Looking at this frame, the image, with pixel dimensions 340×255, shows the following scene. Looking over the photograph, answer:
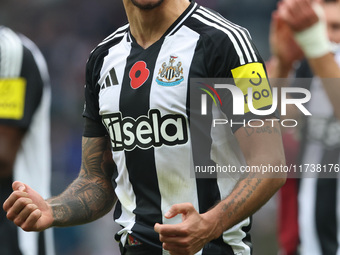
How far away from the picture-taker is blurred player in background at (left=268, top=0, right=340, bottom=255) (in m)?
4.53

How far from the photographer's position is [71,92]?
34.4 feet

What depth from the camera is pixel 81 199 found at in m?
3.41

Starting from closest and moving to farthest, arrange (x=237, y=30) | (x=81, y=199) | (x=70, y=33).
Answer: (x=237, y=30) < (x=81, y=199) < (x=70, y=33)

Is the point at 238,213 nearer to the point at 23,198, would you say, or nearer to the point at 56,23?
the point at 23,198

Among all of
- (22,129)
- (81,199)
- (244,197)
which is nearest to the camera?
(244,197)

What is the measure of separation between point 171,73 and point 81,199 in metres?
0.79

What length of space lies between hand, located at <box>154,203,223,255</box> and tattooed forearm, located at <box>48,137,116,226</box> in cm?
78

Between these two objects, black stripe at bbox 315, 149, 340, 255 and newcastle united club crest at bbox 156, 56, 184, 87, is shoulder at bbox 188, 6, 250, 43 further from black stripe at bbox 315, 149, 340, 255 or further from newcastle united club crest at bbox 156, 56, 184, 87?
black stripe at bbox 315, 149, 340, 255

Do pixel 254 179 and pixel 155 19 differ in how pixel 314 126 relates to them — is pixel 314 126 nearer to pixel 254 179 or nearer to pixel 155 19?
pixel 155 19

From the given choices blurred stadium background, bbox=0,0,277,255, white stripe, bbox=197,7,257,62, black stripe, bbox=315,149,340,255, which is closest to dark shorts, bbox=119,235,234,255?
white stripe, bbox=197,7,257,62

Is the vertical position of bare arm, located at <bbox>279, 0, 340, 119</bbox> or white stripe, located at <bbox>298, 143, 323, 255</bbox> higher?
bare arm, located at <bbox>279, 0, 340, 119</bbox>

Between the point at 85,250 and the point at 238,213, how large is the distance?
227 inches

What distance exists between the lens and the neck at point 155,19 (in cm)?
324

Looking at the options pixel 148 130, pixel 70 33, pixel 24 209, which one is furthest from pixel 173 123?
pixel 70 33
